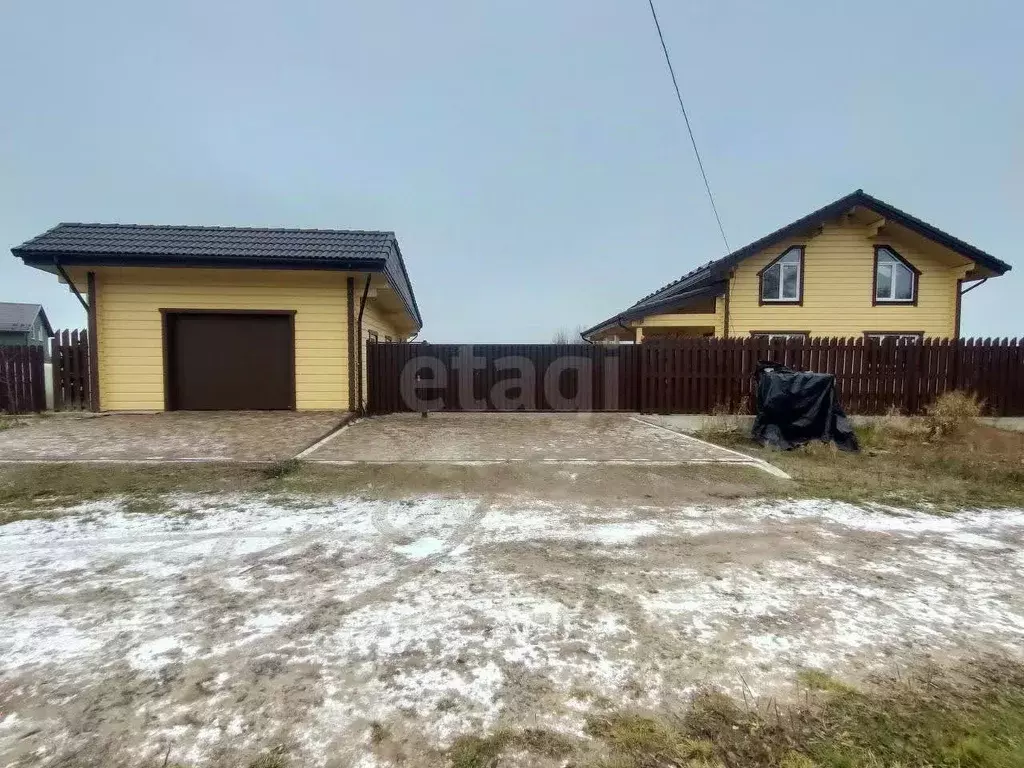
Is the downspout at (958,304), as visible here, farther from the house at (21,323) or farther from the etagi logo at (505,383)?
the house at (21,323)

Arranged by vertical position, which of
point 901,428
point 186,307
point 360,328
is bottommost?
point 901,428

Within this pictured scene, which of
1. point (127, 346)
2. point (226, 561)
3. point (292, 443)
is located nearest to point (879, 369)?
point (292, 443)

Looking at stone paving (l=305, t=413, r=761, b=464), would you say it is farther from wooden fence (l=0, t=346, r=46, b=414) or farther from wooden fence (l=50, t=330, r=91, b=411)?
wooden fence (l=0, t=346, r=46, b=414)

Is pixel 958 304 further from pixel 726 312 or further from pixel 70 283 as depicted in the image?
pixel 70 283

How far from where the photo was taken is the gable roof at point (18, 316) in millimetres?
32344

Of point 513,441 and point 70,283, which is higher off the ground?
point 70,283

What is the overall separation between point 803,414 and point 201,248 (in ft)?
37.5

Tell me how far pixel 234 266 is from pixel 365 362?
3.21 metres

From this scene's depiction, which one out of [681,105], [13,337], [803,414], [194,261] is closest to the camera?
[803,414]

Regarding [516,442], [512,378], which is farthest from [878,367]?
[516,442]

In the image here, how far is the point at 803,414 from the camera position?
823 cm

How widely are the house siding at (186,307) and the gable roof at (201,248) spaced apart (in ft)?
1.29

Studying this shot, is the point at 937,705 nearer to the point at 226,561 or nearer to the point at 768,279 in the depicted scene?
the point at 226,561

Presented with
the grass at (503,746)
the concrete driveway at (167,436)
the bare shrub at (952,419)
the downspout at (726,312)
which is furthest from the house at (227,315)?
the bare shrub at (952,419)
